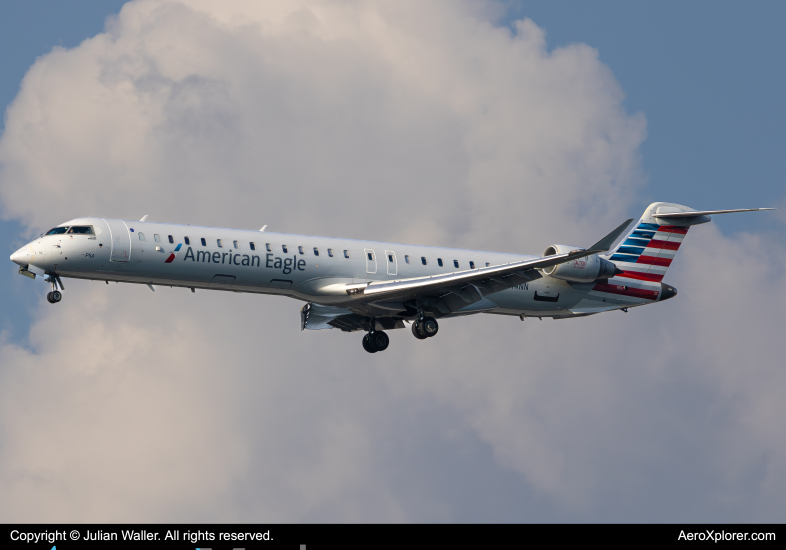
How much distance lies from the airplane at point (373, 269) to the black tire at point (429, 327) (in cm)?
4

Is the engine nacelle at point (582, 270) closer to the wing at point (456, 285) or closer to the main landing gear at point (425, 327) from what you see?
the wing at point (456, 285)

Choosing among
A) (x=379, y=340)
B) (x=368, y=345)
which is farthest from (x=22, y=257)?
(x=379, y=340)

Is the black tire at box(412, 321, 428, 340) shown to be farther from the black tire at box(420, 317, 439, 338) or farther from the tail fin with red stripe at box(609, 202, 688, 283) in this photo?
the tail fin with red stripe at box(609, 202, 688, 283)

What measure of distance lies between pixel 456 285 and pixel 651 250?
33.4 ft

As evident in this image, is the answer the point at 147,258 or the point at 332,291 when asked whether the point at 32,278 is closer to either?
the point at 147,258

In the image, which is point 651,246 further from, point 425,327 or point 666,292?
point 425,327

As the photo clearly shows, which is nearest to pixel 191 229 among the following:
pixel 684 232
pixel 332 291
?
pixel 332 291

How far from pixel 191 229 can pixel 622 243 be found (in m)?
17.4

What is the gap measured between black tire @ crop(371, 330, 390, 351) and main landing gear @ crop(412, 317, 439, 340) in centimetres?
318

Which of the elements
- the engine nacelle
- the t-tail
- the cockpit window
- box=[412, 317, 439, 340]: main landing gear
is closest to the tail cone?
the t-tail

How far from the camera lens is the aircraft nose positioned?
118 feet

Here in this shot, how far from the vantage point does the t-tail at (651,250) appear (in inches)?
1761

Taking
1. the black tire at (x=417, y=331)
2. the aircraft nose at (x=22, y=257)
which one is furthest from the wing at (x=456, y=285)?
the aircraft nose at (x=22, y=257)

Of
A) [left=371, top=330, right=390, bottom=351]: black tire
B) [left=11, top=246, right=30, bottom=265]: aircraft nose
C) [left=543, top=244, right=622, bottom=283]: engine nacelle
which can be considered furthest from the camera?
[left=371, top=330, right=390, bottom=351]: black tire
